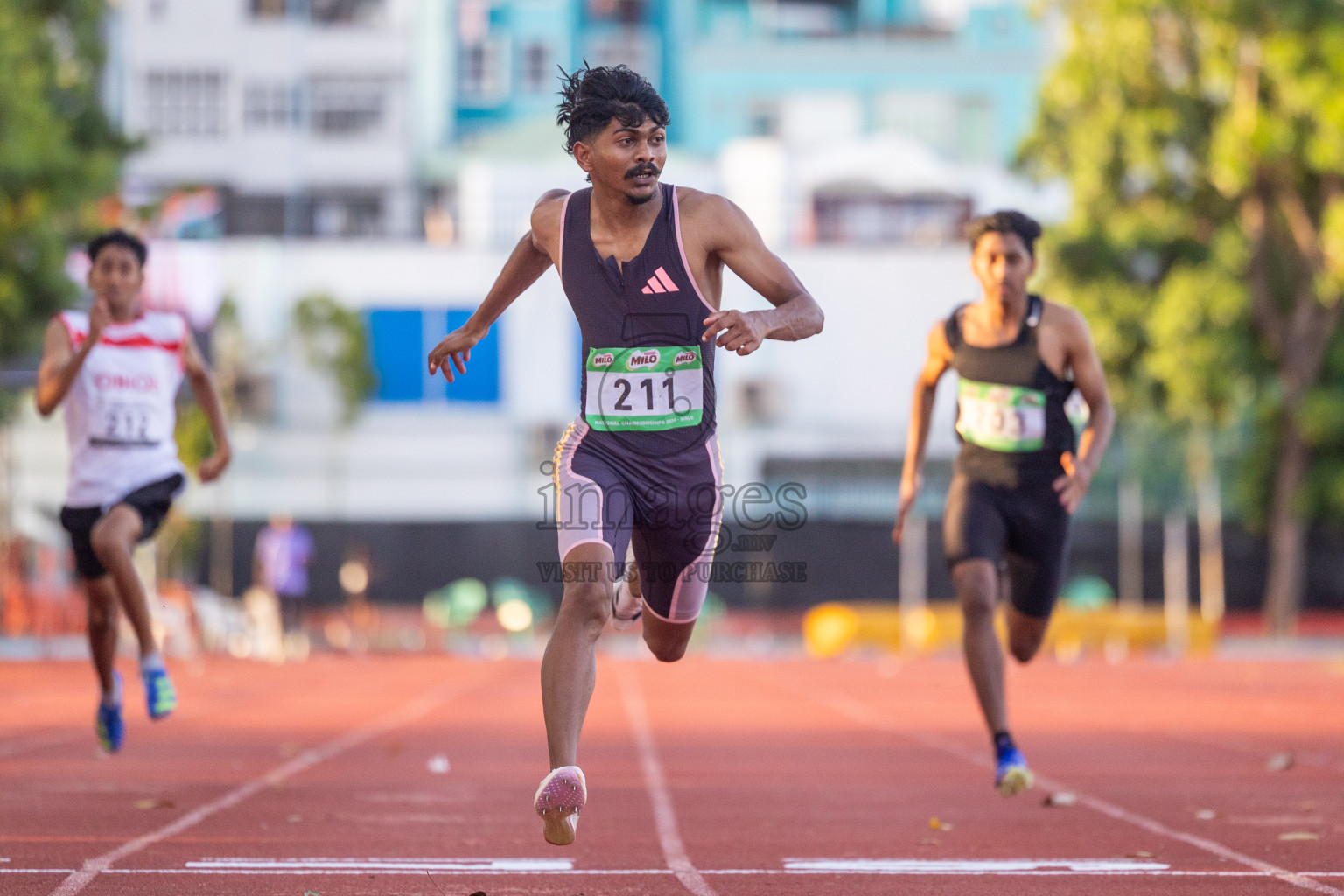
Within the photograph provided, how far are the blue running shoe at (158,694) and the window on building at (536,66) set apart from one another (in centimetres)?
4922

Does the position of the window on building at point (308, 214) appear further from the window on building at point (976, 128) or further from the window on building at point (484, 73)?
the window on building at point (976, 128)

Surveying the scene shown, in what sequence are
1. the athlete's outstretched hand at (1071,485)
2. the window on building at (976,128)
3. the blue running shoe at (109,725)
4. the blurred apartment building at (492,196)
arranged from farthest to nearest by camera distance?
the window on building at (976,128)
the blurred apartment building at (492,196)
the blue running shoe at (109,725)
the athlete's outstretched hand at (1071,485)

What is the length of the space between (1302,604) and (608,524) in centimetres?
3666

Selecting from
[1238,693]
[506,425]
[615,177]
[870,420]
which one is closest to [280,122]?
[506,425]

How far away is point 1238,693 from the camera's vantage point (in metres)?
17.7

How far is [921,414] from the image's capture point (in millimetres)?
8570

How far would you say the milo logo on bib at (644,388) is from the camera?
5.54 m

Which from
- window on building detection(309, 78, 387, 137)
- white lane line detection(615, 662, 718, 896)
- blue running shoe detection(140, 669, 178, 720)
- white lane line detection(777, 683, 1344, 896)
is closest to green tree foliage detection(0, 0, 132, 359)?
white lane line detection(615, 662, 718, 896)

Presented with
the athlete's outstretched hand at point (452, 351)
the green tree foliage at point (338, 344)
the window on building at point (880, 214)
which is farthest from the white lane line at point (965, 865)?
the window on building at point (880, 214)

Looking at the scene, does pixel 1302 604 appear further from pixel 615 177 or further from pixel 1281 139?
pixel 615 177

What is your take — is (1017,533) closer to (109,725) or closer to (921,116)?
(109,725)

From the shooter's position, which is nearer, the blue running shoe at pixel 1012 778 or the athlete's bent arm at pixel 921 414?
the blue running shoe at pixel 1012 778

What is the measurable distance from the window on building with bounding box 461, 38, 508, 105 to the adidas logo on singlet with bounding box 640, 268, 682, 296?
52.6 metres

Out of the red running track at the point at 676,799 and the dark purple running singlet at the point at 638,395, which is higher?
the dark purple running singlet at the point at 638,395
